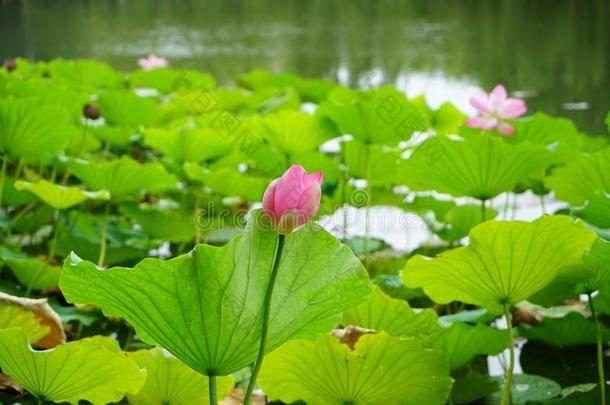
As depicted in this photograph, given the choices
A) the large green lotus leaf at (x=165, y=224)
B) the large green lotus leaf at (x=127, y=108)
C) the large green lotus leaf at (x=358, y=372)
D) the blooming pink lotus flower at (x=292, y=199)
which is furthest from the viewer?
the large green lotus leaf at (x=127, y=108)

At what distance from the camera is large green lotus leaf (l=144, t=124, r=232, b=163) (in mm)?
1492

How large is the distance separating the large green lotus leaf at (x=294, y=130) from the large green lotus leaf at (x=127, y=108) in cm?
33

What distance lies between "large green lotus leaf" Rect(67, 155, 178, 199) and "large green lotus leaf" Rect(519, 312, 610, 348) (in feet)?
1.85

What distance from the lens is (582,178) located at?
1.17 metres

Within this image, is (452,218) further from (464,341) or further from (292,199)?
(292,199)

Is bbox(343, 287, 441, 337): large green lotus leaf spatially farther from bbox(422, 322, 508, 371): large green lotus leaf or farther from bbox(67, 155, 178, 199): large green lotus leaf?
bbox(67, 155, 178, 199): large green lotus leaf

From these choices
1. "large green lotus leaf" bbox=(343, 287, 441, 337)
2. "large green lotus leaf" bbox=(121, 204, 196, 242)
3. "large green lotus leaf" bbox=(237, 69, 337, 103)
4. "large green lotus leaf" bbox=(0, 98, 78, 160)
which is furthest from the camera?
"large green lotus leaf" bbox=(237, 69, 337, 103)

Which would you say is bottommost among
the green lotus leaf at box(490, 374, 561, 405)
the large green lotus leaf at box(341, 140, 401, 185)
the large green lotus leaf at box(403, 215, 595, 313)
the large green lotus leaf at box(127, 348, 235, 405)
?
the green lotus leaf at box(490, 374, 561, 405)

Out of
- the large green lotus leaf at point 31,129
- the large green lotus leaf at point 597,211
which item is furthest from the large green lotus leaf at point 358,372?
the large green lotus leaf at point 31,129

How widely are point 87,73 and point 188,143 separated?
99cm

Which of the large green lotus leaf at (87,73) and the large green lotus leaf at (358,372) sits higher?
the large green lotus leaf at (87,73)

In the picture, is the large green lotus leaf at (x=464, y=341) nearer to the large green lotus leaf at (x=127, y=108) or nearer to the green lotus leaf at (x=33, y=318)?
the green lotus leaf at (x=33, y=318)

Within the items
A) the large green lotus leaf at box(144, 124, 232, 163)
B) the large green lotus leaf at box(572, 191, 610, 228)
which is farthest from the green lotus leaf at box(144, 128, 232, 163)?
the large green lotus leaf at box(572, 191, 610, 228)

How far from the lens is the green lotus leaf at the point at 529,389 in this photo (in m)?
0.99
